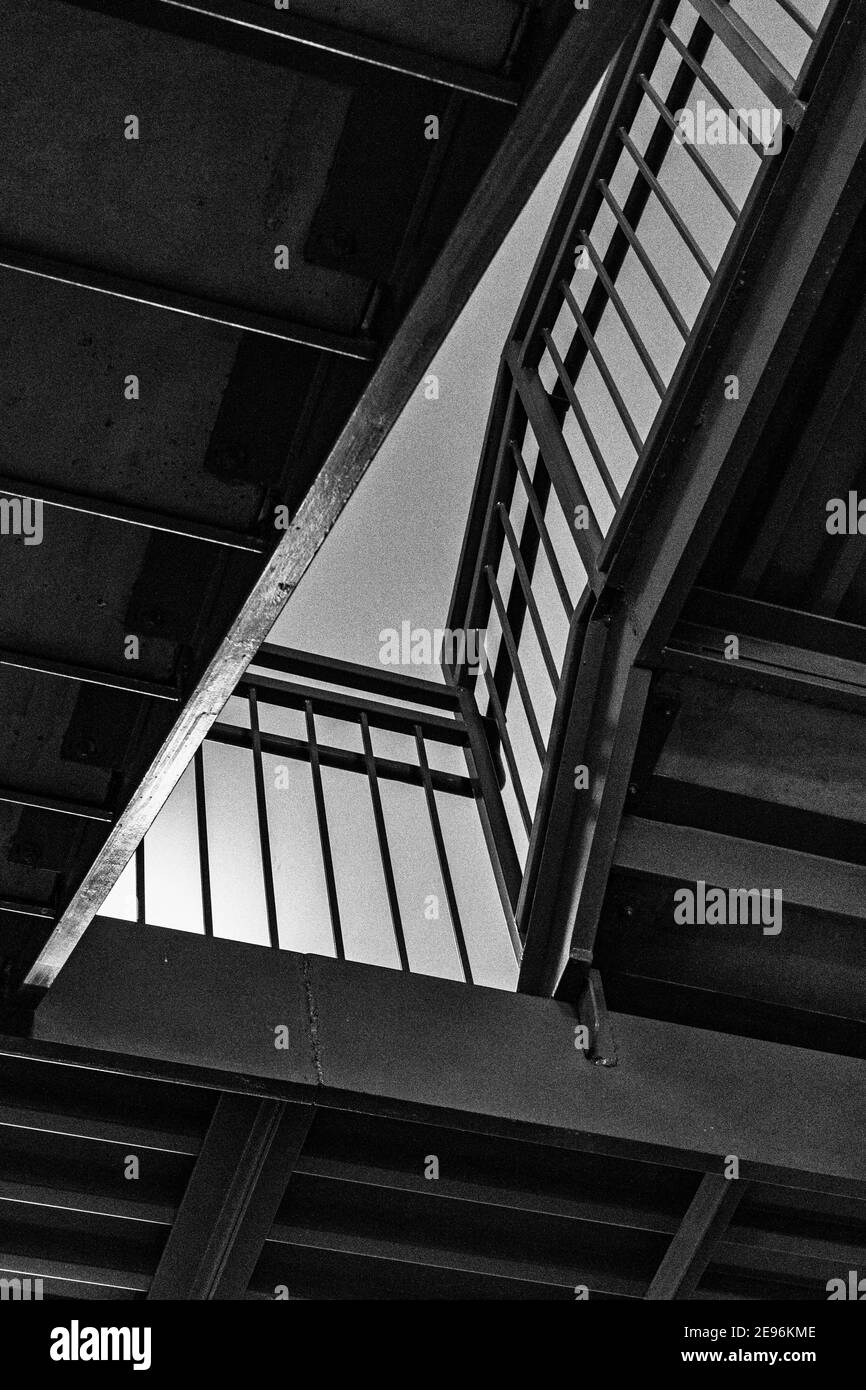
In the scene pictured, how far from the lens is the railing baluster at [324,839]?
8820mm

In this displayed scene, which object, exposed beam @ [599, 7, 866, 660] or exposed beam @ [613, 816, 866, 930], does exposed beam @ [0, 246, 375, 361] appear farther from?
exposed beam @ [613, 816, 866, 930]

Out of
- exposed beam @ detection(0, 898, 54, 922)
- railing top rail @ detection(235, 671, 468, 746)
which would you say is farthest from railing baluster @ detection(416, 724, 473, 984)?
exposed beam @ detection(0, 898, 54, 922)

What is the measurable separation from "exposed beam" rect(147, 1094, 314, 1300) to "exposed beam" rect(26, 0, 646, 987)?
2.13m

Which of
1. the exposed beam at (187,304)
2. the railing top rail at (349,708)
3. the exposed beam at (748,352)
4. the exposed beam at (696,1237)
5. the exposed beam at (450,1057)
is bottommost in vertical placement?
the exposed beam at (696,1237)

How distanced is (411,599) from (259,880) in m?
8.82

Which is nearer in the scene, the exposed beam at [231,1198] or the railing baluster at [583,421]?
the exposed beam at [231,1198]

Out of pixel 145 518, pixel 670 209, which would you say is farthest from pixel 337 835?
pixel 145 518

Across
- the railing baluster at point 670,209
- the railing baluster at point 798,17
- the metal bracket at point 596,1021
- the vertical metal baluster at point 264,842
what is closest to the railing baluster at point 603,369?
the railing baluster at point 670,209

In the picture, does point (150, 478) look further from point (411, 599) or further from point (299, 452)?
point (411, 599)

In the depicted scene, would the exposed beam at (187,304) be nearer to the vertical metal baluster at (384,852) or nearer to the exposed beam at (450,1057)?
the exposed beam at (450,1057)

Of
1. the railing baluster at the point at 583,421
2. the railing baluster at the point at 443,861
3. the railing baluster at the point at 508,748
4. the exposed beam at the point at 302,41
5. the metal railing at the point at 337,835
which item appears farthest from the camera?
the metal railing at the point at 337,835

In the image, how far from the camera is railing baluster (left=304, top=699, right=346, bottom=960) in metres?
8.82

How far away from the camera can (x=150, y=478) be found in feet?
16.0

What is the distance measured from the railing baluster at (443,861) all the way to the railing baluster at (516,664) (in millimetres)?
1027
